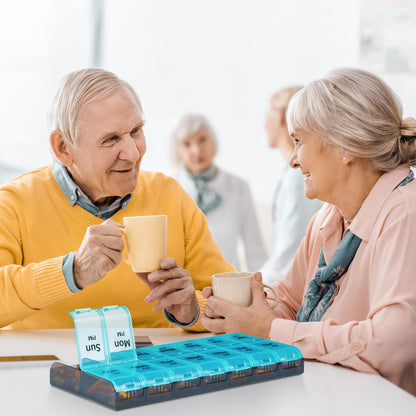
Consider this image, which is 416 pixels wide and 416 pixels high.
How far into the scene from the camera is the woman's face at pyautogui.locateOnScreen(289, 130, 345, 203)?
159cm

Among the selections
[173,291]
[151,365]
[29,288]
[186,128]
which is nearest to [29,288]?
[29,288]

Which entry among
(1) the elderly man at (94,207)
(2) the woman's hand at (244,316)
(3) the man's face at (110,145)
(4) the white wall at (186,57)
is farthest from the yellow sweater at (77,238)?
(4) the white wall at (186,57)

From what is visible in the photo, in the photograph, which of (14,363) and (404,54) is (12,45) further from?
(14,363)

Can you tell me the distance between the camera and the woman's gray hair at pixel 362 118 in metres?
1.52

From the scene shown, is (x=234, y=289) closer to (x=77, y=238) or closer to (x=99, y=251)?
(x=99, y=251)

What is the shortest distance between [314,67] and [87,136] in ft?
11.5

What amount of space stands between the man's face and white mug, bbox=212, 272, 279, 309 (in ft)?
1.57

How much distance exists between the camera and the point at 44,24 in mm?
5117

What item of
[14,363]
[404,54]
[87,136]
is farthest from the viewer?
[404,54]

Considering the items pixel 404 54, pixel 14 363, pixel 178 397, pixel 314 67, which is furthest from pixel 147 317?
pixel 314 67

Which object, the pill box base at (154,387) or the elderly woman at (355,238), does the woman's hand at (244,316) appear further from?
the pill box base at (154,387)

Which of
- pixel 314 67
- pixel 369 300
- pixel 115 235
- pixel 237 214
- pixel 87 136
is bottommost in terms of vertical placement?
pixel 237 214

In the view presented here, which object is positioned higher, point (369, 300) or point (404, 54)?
point (404, 54)

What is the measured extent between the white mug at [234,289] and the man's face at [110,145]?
1.57ft
